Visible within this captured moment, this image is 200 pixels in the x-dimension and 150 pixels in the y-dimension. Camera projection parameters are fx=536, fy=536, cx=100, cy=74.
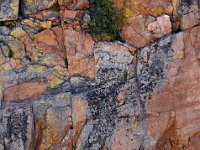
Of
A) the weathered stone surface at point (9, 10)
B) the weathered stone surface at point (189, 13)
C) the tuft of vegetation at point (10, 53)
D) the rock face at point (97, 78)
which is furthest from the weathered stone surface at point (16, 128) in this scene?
the weathered stone surface at point (189, 13)

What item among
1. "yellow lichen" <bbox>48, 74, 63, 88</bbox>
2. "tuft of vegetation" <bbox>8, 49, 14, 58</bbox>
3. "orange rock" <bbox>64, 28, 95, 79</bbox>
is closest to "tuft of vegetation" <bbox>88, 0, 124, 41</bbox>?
"orange rock" <bbox>64, 28, 95, 79</bbox>

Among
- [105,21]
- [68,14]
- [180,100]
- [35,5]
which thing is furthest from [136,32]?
[35,5]

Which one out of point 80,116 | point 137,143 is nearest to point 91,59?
point 80,116

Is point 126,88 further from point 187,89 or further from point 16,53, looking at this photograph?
point 16,53

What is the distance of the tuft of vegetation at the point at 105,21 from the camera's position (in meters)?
8.70

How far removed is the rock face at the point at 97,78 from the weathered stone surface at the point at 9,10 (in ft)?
0.05

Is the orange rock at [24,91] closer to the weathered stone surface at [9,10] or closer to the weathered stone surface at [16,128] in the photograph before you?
the weathered stone surface at [16,128]

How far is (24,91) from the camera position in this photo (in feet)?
28.3

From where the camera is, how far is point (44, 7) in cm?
891

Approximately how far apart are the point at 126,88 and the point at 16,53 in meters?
1.93

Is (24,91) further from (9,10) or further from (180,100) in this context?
(180,100)

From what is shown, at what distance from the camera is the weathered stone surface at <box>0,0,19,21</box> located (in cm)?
887

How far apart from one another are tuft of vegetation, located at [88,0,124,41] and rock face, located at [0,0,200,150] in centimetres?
11

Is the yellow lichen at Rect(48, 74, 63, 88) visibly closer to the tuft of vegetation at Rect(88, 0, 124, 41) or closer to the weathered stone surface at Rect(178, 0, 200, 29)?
the tuft of vegetation at Rect(88, 0, 124, 41)
